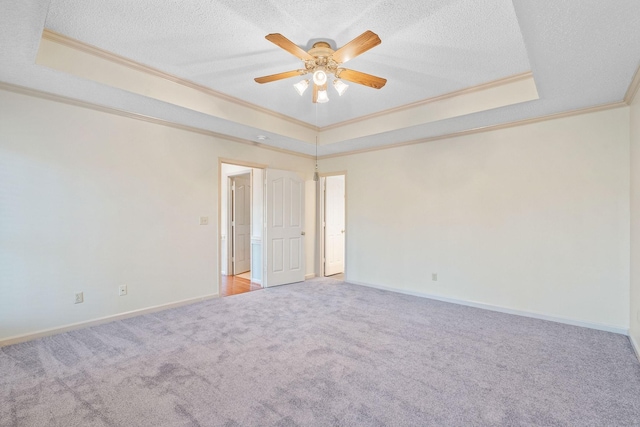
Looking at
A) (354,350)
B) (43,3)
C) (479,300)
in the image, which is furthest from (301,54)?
(479,300)

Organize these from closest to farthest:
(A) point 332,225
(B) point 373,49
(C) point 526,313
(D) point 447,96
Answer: (B) point 373,49
(D) point 447,96
(C) point 526,313
(A) point 332,225

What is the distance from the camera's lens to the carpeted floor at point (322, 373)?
1831 mm

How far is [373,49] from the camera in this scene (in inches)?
101

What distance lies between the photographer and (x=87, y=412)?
6.05 feet

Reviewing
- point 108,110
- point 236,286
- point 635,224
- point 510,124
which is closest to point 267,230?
point 236,286

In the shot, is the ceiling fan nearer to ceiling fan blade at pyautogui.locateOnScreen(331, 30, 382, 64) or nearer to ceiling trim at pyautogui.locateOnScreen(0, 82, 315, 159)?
ceiling fan blade at pyautogui.locateOnScreen(331, 30, 382, 64)

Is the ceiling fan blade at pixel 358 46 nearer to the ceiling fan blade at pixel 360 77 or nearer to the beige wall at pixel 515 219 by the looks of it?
the ceiling fan blade at pixel 360 77

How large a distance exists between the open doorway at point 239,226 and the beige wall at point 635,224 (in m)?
4.93

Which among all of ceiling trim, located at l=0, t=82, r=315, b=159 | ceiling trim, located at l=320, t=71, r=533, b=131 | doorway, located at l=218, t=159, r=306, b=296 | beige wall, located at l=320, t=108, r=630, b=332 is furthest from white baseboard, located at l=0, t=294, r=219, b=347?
ceiling trim, located at l=320, t=71, r=533, b=131

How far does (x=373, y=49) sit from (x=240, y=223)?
15.4 ft

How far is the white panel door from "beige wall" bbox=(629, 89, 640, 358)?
14.3 feet

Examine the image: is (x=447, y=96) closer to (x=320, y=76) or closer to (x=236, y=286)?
(x=320, y=76)

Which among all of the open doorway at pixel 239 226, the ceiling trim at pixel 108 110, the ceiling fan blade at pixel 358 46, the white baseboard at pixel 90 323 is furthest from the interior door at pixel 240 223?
the ceiling fan blade at pixel 358 46

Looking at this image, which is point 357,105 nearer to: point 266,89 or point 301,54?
point 266,89
